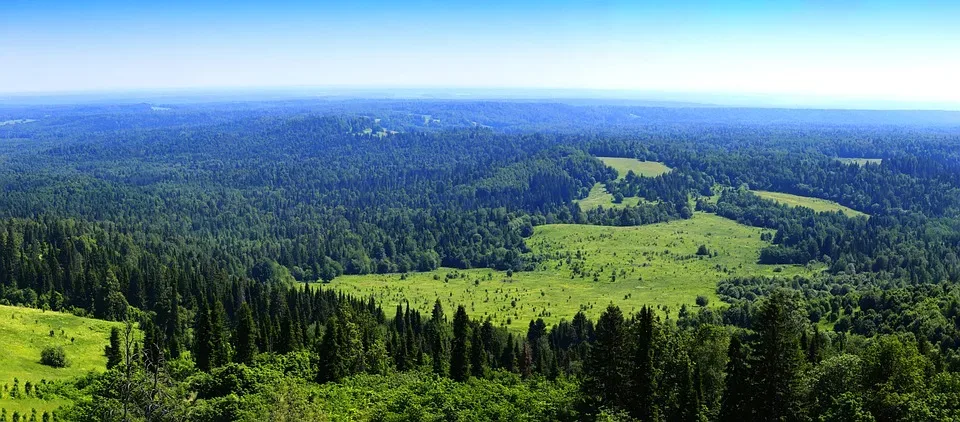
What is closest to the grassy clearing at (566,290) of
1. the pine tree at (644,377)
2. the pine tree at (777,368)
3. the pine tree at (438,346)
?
the pine tree at (438,346)

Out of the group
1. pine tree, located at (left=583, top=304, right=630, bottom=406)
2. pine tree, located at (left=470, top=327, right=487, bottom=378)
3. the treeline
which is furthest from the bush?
pine tree, located at (left=583, top=304, right=630, bottom=406)

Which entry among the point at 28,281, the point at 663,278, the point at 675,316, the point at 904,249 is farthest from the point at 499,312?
the point at 904,249

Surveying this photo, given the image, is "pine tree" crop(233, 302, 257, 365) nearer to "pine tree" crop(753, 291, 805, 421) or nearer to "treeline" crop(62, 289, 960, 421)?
"treeline" crop(62, 289, 960, 421)

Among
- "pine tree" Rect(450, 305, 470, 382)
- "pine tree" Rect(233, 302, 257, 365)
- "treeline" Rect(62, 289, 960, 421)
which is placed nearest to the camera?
"treeline" Rect(62, 289, 960, 421)

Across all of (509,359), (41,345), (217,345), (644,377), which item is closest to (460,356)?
(509,359)

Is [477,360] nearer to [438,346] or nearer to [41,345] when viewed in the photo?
[438,346]

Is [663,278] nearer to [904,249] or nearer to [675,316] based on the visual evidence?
[675,316]

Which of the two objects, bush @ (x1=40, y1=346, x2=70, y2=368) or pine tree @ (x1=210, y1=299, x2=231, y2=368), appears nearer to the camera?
bush @ (x1=40, y1=346, x2=70, y2=368)
